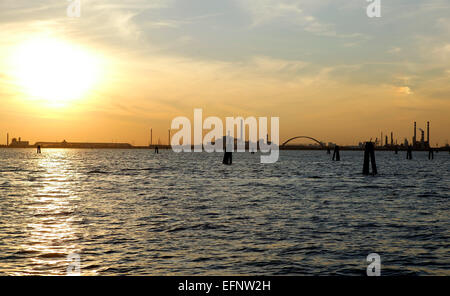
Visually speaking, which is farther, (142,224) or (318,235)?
(142,224)

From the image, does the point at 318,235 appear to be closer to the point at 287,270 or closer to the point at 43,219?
the point at 287,270

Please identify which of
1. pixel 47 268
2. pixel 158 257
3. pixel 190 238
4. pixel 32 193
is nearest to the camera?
pixel 47 268

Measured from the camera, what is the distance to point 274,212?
901 inches

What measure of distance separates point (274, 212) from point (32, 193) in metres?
18.0

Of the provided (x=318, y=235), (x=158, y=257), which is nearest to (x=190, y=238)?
(x=158, y=257)

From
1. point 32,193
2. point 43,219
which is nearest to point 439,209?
point 43,219

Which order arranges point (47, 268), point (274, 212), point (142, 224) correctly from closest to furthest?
point (47, 268) < point (142, 224) < point (274, 212)

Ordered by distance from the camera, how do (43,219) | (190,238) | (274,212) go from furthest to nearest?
(274,212) → (43,219) → (190,238)

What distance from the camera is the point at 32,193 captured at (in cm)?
3275
